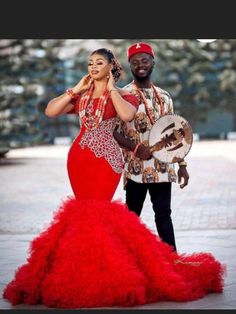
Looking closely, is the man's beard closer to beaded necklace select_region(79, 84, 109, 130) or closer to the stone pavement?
beaded necklace select_region(79, 84, 109, 130)

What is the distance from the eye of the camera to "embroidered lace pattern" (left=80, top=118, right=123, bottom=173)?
490cm

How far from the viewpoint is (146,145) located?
5.20 m

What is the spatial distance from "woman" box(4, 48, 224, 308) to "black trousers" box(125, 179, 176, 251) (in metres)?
0.32

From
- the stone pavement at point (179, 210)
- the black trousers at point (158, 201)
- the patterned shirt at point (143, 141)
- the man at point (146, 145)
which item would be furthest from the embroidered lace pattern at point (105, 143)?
the stone pavement at point (179, 210)

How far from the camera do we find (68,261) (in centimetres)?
482

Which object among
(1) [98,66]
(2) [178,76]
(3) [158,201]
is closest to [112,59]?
(1) [98,66]

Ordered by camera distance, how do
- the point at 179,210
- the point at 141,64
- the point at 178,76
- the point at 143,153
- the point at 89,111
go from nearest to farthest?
the point at 89,111
the point at 143,153
the point at 141,64
the point at 179,210
the point at 178,76

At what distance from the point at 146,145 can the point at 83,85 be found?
60 centimetres

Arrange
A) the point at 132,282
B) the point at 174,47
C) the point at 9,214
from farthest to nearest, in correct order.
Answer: the point at 174,47, the point at 9,214, the point at 132,282

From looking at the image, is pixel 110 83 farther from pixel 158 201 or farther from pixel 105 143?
pixel 158 201

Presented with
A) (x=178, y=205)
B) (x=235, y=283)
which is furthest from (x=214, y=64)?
(x=235, y=283)

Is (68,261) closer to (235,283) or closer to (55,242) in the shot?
(55,242)

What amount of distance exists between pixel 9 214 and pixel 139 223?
20.8 ft

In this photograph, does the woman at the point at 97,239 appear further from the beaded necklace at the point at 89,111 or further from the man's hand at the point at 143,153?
the man's hand at the point at 143,153
